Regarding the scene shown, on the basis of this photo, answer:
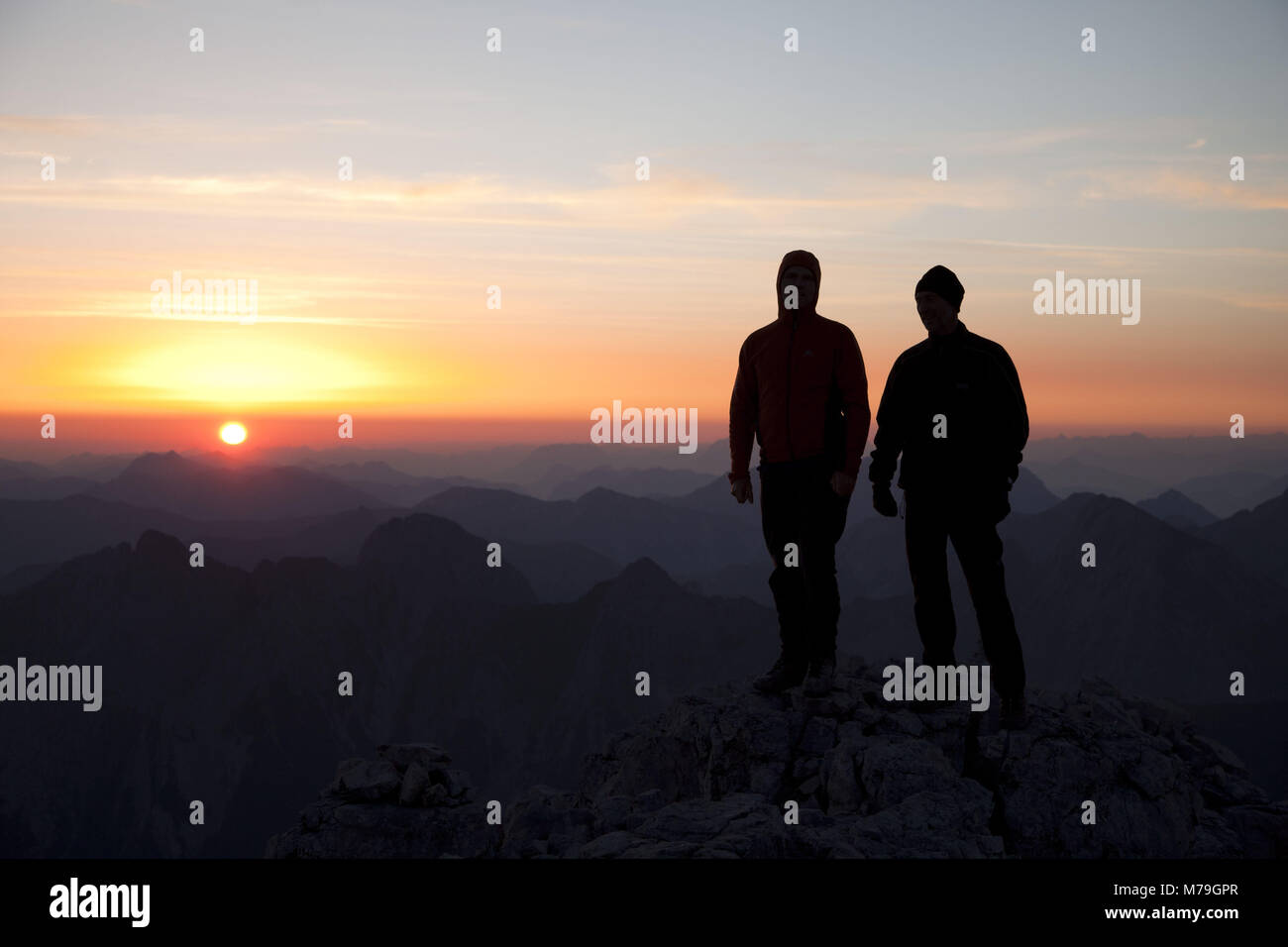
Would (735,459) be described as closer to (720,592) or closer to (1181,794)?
(1181,794)

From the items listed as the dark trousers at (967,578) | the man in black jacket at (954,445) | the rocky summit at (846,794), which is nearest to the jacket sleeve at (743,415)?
the man in black jacket at (954,445)

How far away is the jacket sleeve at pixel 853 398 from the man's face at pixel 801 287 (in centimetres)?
47

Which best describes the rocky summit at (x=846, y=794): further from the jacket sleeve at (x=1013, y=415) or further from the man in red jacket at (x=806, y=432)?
the jacket sleeve at (x=1013, y=415)

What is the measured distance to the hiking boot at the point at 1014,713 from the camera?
382 inches

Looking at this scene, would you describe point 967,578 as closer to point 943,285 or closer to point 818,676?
point 818,676

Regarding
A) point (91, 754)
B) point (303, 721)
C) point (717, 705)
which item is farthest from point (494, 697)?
point (717, 705)

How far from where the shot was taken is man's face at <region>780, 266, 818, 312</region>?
943cm

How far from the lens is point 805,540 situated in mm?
9539

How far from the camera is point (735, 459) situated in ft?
32.9

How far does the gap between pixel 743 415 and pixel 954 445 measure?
211 centimetres

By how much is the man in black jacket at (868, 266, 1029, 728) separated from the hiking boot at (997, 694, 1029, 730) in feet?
1.59

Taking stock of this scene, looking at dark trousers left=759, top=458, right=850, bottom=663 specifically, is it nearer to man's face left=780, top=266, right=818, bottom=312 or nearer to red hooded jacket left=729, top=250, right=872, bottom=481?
red hooded jacket left=729, top=250, right=872, bottom=481

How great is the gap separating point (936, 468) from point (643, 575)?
12388cm

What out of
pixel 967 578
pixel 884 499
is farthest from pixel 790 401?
pixel 967 578
